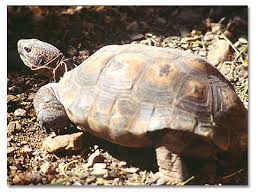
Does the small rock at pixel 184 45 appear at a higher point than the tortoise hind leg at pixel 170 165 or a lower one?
higher

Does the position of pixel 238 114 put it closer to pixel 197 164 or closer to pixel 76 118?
pixel 197 164

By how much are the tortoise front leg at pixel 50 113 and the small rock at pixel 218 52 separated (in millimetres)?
736

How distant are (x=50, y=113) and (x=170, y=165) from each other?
0.53 meters

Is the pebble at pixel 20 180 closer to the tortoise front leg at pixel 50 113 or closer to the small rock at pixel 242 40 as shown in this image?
the tortoise front leg at pixel 50 113

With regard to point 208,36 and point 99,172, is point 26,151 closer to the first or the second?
point 99,172

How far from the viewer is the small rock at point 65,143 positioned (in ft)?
5.45

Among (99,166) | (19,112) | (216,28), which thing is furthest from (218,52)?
(19,112)

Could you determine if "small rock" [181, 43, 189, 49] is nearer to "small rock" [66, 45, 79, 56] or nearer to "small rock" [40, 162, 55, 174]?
"small rock" [66, 45, 79, 56]

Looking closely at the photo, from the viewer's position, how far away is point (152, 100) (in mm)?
1516

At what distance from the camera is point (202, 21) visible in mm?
2303

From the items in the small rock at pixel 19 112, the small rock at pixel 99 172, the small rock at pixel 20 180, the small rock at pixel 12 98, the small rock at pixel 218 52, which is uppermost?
the small rock at pixel 218 52

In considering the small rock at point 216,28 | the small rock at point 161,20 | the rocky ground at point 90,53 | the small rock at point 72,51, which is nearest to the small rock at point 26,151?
the rocky ground at point 90,53
